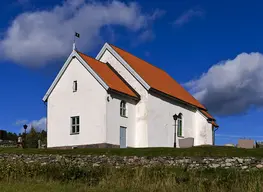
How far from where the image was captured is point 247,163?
1955 cm

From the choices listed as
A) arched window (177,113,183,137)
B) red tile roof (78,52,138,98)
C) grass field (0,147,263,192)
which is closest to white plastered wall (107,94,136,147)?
red tile roof (78,52,138,98)

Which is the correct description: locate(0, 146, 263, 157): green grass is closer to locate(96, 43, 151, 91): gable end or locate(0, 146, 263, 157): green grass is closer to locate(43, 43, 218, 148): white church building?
locate(43, 43, 218, 148): white church building

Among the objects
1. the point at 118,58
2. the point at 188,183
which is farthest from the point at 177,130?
the point at 188,183

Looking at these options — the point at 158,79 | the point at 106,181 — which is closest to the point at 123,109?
the point at 158,79

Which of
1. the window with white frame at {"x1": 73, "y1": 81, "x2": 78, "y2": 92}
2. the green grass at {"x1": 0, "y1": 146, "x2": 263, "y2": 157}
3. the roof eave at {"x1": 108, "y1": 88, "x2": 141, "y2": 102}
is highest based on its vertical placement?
the window with white frame at {"x1": 73, "y1": 81, "x2": 78, "y2": 92}

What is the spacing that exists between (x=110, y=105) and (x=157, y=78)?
8.90 metres

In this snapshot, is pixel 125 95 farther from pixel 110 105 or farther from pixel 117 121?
pixel 117 121

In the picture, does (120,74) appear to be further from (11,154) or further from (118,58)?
(11,154)

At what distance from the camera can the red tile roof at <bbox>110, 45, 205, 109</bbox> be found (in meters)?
34.6

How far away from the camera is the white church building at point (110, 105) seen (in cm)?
2997

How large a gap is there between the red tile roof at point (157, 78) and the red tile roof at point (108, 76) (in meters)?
1.61

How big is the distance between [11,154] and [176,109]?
15.2 metres

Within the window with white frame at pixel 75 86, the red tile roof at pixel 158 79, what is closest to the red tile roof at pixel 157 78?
the red tile roof at pixel 158 79

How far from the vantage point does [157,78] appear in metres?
37.8
